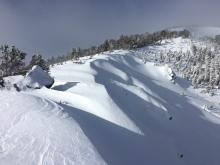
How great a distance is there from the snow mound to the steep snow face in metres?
11.9

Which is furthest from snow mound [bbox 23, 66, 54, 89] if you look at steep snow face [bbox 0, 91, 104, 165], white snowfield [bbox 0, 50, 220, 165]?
steep snow face [bbox 0, 91, 104, 165]

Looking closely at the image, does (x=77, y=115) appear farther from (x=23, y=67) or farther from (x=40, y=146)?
(x=23, y=67)

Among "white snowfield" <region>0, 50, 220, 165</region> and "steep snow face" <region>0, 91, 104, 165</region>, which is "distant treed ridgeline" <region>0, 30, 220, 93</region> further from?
"steep snow face" <region>0, 91, 104, 165</region>

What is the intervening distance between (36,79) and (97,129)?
1575 centimetres

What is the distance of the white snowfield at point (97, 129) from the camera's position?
16266 millimetres

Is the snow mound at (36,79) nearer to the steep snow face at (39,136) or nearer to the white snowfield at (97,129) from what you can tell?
the white snowfield at (97,129)

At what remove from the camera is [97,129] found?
22109 mm

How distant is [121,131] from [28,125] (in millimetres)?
8803

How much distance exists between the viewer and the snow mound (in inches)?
1350

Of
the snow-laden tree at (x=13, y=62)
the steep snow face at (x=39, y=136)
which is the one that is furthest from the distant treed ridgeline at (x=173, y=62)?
the steep snow face at (x=39, y=136)

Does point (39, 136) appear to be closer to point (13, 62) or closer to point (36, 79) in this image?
point (36, 79)

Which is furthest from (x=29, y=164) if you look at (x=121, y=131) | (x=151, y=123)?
(x=151, y=123)

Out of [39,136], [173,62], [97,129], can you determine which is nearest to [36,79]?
[97,129]

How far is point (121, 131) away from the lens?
25094 mm
